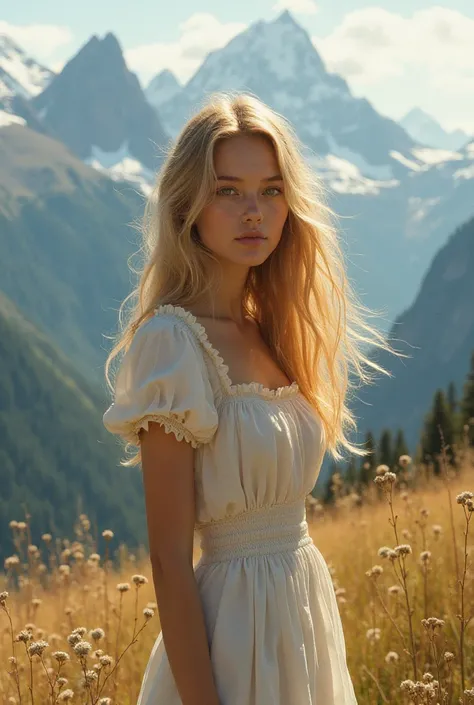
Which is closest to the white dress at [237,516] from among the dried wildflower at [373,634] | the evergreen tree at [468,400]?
the dried wildflower at [373,634]

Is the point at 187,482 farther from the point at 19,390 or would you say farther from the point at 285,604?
the point at 19,390

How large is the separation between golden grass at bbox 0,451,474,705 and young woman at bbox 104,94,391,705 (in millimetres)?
343

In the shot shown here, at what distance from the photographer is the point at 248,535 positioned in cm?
290

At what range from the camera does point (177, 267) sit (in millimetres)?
3088

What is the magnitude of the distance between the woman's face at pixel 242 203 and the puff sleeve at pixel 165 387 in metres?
0.34

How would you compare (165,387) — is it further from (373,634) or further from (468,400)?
(468,400)

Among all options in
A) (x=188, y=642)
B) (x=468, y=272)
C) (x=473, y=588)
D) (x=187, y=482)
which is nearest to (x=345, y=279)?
(x=187, y=482)

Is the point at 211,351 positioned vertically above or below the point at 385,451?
above

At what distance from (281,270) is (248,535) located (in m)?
1.02

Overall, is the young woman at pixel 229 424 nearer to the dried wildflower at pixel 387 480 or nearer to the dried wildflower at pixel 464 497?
the dried wildflower at pixel 387 480

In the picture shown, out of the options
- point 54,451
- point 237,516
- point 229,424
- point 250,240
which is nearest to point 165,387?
point 229,424

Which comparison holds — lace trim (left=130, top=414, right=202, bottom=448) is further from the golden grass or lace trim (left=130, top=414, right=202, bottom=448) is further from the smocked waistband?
the golden grass

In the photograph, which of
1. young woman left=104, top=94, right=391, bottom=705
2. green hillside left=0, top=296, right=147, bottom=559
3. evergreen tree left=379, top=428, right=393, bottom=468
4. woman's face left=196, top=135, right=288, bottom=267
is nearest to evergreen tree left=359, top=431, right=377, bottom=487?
young woman left=104, top=94, right=391, bottom=705

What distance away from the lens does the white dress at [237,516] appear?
9.02 feet
